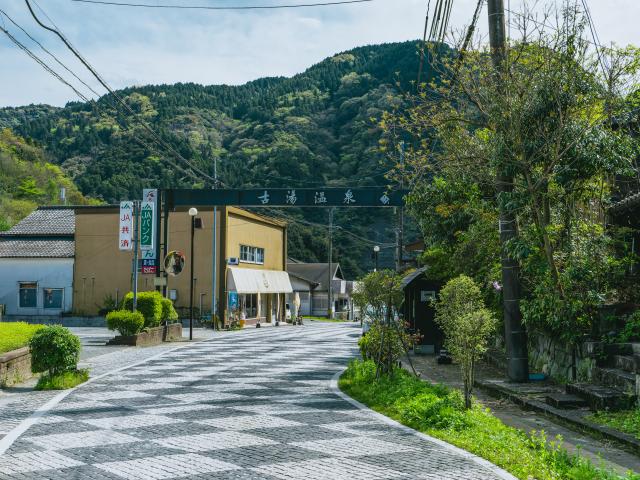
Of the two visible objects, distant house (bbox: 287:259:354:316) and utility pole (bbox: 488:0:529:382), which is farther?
distant house (bbox: 287:259:354:316)

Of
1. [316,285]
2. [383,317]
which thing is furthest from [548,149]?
[316,285]

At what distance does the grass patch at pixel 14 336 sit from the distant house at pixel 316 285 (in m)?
52.2

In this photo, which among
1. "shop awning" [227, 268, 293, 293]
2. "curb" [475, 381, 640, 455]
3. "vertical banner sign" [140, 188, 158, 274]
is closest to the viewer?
"curb" [475, 381, 640, 455]

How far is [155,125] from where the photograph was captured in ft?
251

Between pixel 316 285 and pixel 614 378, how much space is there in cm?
5885

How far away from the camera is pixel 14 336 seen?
1392cm

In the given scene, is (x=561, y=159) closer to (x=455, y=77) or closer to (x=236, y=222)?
(x=455, y=77)

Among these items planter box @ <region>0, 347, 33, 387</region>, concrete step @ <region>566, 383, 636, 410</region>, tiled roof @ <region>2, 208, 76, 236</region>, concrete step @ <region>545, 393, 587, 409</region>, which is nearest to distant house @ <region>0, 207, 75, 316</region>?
tiled roof @ <region>2, 208, 76, 236</region>

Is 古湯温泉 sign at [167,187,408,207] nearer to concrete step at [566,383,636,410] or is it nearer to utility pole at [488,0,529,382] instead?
utility pole at [488,0,529,382]

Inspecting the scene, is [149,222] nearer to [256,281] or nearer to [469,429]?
[256,281]

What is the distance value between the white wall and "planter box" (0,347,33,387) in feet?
98.4

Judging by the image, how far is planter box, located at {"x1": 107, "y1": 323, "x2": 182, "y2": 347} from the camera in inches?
914

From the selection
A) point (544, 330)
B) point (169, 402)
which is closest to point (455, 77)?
point (544, 330)

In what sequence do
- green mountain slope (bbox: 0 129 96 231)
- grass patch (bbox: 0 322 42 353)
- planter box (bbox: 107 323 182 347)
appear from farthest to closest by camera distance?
green mountain slope (bbox: 0 129 96 231) < planter box (bbox: 107 323 182 347) < grass patch (bbox: 0 322 42 353)
